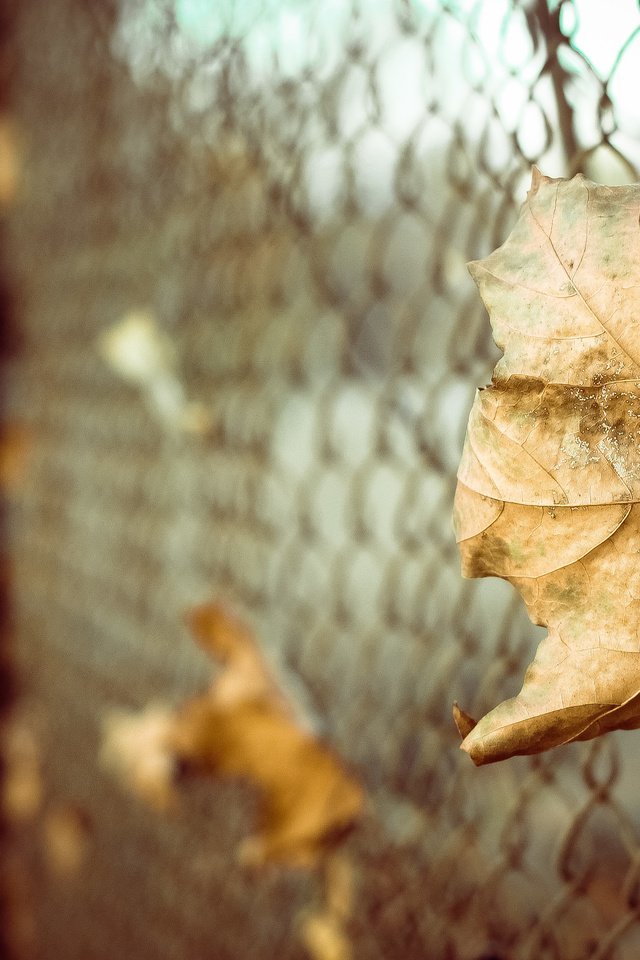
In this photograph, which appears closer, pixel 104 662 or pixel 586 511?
pixel 586 511

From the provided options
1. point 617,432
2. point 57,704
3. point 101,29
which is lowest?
point 57,704

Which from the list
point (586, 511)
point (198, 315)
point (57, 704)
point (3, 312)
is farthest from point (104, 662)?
point (586, 511)

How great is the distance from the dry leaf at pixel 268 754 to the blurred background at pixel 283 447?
0.04m

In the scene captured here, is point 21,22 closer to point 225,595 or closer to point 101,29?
point 101,29

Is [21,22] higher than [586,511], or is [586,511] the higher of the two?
[21,22]

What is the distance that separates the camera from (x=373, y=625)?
107cm

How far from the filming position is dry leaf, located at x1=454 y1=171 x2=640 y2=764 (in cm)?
39

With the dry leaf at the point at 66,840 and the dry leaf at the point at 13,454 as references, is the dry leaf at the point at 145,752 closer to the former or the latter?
the dry leaf at the point at 66,840

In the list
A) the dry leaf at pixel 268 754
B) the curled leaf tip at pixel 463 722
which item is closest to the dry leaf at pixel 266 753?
the dry leaf at pixel 268 754

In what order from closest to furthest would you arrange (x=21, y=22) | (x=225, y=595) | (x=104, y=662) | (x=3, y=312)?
1. (x=225, y=595)
2. (x=104, y=662)
3. (x=21, y=22)
4. (x=3, y=312)

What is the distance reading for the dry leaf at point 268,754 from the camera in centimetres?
95

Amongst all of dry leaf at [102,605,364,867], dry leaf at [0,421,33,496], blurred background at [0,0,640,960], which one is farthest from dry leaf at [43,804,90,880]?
dry leaf at [0,421,33,496]

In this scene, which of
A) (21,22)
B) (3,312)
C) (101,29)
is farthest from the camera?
(3,312)

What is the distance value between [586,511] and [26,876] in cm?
180
